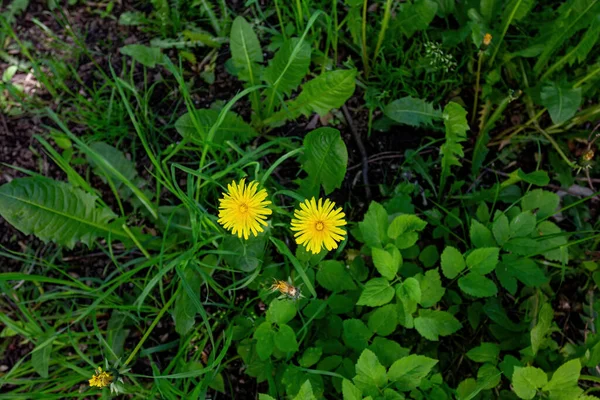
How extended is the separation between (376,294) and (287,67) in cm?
96

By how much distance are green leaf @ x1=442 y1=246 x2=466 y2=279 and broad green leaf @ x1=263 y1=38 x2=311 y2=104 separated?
93 cm

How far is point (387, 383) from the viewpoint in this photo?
149cm

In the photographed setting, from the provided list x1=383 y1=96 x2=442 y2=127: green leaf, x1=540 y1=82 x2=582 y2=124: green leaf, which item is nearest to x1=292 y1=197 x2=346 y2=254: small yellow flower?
x1=383 y1=96 x2=442 y2=127: green leaf

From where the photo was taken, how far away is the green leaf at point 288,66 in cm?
195

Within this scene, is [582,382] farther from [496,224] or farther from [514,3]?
[514,3]

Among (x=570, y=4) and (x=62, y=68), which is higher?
(x=570, y=4)

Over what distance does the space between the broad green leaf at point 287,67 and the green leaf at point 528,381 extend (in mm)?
1341

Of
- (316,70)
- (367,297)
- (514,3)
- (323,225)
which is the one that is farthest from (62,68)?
(514,3)

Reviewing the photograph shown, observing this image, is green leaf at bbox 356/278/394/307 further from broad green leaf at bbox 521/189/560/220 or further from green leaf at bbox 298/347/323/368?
broad green leaf at bbox 521/189/560/220

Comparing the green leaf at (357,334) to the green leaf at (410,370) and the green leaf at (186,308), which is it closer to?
the green leaf at (410,370)

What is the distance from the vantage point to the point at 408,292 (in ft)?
5.03

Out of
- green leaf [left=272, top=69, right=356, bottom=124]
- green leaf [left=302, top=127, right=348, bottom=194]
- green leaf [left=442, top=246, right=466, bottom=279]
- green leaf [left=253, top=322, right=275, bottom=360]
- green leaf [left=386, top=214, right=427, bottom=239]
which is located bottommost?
green leaf [left=253, top=322, right=275, bottom=360]

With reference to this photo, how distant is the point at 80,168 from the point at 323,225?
1.54m

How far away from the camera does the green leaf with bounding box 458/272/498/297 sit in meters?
1.61
